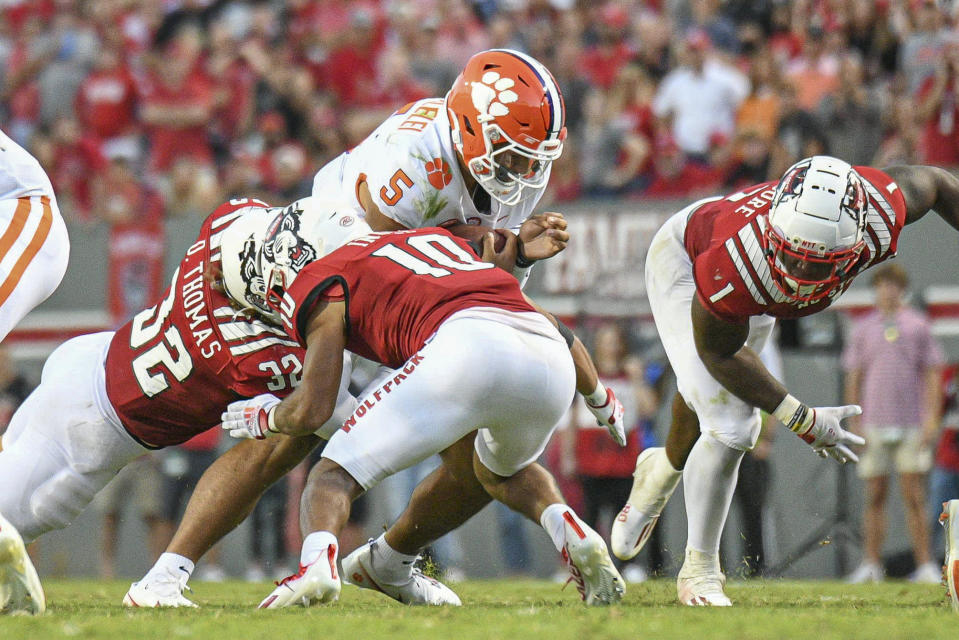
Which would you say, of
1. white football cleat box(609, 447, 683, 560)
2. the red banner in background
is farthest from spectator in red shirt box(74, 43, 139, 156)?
white football cleat box(609, 447, 683, 560)

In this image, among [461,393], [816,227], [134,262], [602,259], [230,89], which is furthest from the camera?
[230,89]

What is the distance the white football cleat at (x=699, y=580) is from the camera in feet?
16.8

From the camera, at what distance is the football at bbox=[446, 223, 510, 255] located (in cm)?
484

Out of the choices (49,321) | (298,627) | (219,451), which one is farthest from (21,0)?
(298,627)

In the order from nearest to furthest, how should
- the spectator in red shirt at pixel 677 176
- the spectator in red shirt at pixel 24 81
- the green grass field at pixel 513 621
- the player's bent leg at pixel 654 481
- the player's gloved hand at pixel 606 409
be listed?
the green grass field at pixel 513 621 → the player's gloved hand at pixel 606 409 → the player's bent leg at pixel 654 481 → the spectator in red shirt at pixel 677 176 → the spectator in red shirt at pixel 24 81

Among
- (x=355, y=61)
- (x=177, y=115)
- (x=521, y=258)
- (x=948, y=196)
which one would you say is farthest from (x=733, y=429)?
(x=177, y=115)

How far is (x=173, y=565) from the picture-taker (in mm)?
4922

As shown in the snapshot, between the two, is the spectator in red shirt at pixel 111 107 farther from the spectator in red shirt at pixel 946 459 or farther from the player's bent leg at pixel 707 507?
the player's bent leg at pixel 707 507

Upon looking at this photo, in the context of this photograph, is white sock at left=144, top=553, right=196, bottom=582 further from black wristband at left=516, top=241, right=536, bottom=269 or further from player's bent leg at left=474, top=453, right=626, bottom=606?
black wristband at left=516, top=241, right=536, bottom=269

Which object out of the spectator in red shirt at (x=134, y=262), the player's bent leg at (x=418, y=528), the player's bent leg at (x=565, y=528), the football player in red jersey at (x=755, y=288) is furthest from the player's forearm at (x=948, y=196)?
the spectator in red shirt at (x=134, y=262)

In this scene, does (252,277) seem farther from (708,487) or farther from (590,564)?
A: (708,487)

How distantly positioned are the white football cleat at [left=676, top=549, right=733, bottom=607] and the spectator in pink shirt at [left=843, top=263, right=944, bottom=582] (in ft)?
11.1

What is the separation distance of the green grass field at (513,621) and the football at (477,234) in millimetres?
1256

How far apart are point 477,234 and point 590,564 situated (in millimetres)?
1340
